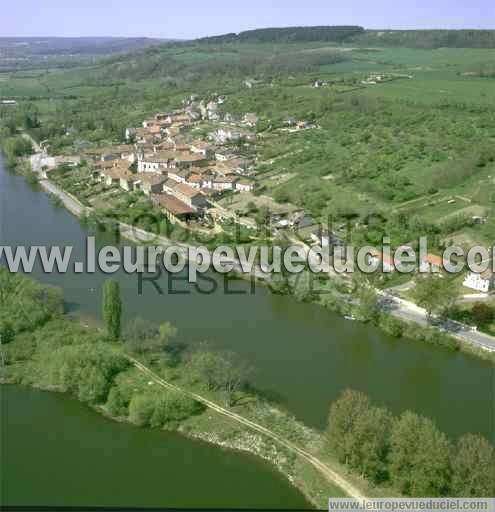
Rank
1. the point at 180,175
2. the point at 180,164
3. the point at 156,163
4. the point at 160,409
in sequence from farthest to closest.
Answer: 1. the point at 180,164
2. the point at 156,163
3. the point at 180,175
4. the point at 160,409

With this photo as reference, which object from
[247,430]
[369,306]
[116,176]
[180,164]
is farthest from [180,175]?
[247,430]

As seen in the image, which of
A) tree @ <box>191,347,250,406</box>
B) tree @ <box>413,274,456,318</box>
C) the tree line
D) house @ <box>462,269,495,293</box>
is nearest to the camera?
the tree line

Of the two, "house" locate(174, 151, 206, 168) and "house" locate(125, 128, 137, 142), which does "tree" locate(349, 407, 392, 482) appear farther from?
"house" locate(125, 128, 137, 142)

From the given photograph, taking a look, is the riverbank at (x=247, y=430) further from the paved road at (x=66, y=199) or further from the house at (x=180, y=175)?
the house at (x=180, y=175)

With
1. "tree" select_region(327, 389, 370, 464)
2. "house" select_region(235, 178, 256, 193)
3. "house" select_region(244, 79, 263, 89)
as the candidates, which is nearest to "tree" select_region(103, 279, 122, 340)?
"tree" select_region(327, 389, 370, 464)

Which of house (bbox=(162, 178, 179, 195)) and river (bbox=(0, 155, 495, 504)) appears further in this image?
house (bbox=(162, 178, 179, 195))

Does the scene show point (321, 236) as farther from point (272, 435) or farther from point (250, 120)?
point (250, 120)

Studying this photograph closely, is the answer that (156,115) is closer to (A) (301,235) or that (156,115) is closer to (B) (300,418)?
(A) (301,235)
